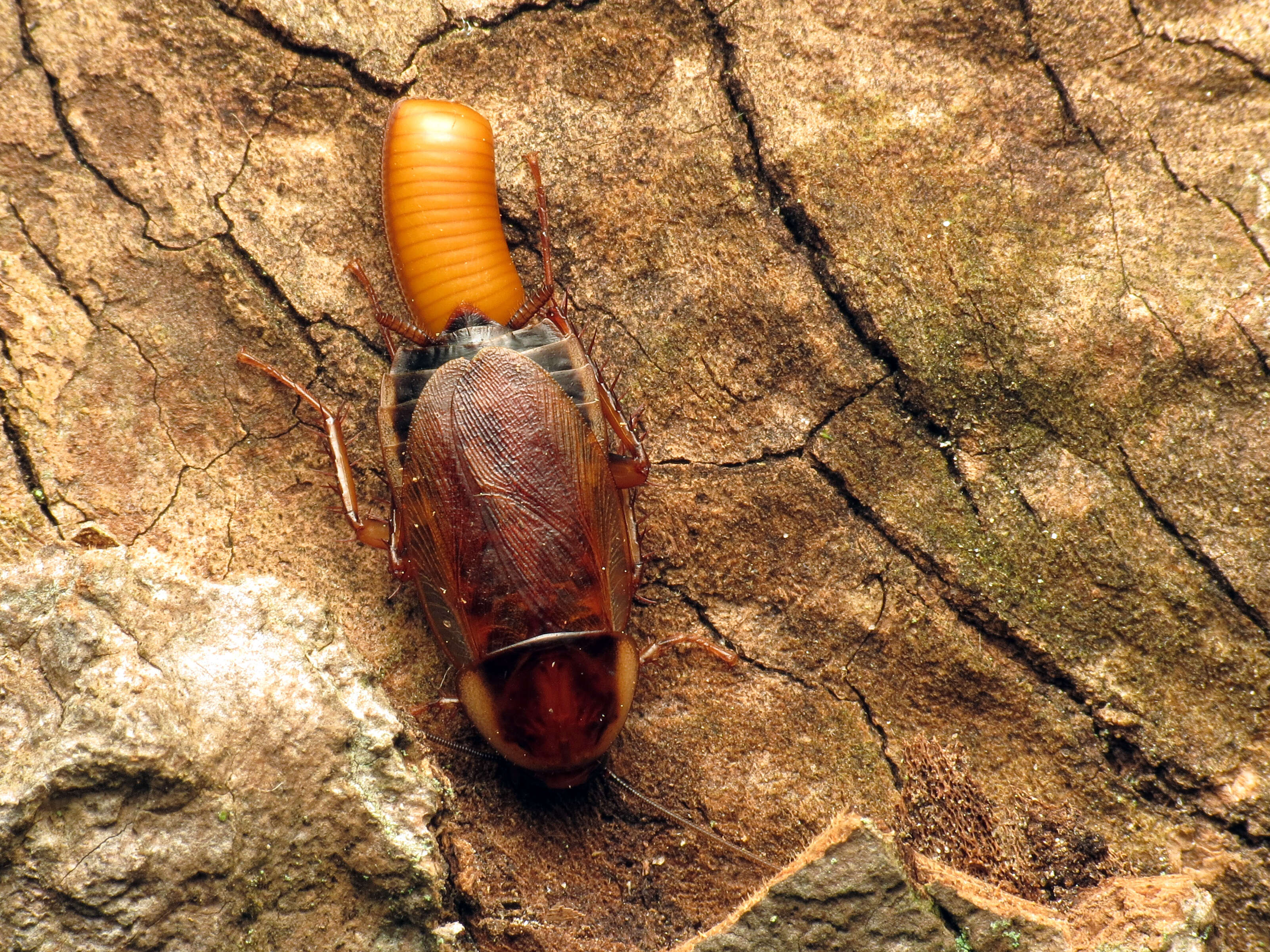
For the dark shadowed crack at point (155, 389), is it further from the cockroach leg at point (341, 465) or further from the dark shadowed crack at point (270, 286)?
the dark shadowed crack at point (270, 286)

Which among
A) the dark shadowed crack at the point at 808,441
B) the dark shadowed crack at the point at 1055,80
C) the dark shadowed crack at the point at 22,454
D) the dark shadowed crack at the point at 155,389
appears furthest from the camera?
the dark shadowed crack at the point at 1055,80

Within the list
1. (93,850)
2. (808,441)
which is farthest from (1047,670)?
(93,850)

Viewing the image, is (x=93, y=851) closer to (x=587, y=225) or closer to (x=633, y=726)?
(x=633, y=726)

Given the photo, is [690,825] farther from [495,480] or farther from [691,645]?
[495,480]

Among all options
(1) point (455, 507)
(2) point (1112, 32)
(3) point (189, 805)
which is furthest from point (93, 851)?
(2) point (1112, 32)

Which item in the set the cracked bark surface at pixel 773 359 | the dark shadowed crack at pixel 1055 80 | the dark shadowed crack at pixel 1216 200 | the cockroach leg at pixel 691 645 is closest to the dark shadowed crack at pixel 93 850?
the cracked bark surface at pixel 773 359

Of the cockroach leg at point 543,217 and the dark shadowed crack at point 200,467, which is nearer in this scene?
the dark shadowed crack at point 200,467

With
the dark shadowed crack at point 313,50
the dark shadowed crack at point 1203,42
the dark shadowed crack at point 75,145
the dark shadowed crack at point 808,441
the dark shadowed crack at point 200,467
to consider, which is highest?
the dark shadowed crack at point 1203,42
